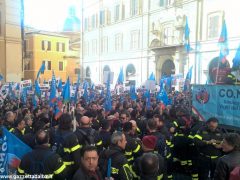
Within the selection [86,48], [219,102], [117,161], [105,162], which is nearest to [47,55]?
[86,48]

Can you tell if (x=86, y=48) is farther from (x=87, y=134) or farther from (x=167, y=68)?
(x=87, y=134)

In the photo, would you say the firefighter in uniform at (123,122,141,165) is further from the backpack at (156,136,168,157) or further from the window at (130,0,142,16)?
the window at (130,0,142,16)

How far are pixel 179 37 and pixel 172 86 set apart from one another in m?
10.5

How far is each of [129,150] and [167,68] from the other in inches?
1193

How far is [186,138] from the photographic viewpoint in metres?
7.11

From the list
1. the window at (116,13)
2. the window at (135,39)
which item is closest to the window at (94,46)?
the window at (116,13)

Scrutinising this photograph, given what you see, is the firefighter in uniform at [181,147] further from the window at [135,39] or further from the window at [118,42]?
the window at [118,42]

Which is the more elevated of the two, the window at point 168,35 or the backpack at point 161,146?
the window at point 168,35

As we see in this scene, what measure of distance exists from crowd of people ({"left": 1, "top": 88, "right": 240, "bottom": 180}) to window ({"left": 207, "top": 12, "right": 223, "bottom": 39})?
68.5ft

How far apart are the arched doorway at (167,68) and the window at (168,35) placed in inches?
82.4

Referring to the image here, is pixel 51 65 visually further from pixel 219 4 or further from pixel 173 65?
pixel 219 4

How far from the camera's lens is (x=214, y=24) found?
28609mm

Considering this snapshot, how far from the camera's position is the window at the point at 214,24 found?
2802 cm

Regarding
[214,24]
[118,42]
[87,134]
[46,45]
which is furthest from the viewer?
[46,45]
